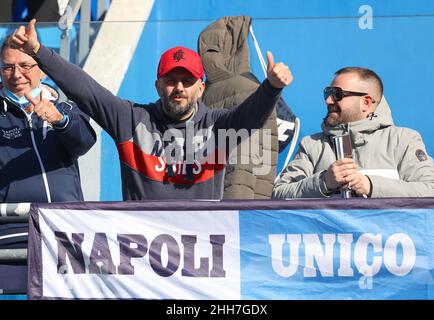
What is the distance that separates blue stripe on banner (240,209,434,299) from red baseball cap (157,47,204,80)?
0.94 m

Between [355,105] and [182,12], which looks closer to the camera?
[355,105]

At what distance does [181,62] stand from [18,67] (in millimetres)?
1056

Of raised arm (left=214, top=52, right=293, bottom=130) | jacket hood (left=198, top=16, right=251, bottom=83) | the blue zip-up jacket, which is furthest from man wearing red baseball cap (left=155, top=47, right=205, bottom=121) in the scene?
jacket hood (left=198, top=16, right=251, bottom=83)

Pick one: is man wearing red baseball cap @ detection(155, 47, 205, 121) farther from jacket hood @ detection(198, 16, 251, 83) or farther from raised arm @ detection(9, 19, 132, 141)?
jacket hood @ detection(198, 16, 251, 83)

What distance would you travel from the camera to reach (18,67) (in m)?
6.54

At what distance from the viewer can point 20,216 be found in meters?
5.90

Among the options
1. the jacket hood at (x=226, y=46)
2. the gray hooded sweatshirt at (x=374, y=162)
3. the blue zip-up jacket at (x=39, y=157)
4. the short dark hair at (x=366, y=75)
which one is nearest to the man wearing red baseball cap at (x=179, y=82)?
the blue zip-up jacket at (x=39, y=157)

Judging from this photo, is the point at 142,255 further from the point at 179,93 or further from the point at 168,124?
the point at 179,93

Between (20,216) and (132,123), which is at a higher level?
(132,123)

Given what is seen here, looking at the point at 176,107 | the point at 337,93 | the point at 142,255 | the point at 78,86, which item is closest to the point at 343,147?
the point at 337,93

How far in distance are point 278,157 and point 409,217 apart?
1.77m

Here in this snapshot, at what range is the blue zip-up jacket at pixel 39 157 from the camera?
623 centimetres
